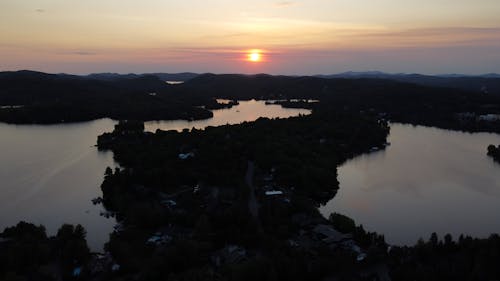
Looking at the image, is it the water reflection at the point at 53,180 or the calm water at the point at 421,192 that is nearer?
the calm water at the point at 421,192

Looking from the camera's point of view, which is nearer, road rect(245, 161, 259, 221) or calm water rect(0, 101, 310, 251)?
road rect(245, 161, 259, 221)

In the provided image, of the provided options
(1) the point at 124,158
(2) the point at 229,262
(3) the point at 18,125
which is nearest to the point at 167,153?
(1) the point at 124,158

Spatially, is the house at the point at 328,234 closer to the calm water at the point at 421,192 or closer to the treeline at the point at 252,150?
the calm water at the point at 421,192

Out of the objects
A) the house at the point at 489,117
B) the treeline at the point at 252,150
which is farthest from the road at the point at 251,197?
the house at the point at 489,117

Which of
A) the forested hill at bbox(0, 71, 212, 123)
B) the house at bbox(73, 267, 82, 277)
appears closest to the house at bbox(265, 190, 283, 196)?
the house at bbox(73, 267, 82, 277)

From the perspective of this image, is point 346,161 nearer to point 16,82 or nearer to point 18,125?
point 18,125

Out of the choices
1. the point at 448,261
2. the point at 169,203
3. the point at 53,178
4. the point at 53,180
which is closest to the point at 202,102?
the point at 53,178

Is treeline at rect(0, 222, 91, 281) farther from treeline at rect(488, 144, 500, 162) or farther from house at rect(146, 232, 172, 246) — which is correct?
treeline at rect(488, 144, 500, 162)
